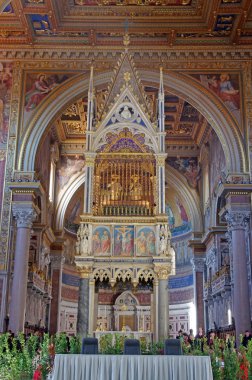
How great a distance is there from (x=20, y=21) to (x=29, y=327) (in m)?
12.2

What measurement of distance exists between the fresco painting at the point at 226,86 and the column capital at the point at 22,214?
28.1 ft

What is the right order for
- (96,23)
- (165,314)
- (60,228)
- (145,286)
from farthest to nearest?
(60,228) < (96,23) < (145,286) < (165,314)

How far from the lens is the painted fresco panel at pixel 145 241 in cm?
1632

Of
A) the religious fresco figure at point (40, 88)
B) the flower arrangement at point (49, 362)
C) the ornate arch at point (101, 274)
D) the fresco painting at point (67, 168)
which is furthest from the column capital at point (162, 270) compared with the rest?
the fresco painting at point (67, 168)

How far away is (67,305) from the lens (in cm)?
3142

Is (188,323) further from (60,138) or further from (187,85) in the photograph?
(187,85)

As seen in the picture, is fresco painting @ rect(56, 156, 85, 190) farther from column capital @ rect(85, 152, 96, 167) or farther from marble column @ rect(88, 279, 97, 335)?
marble column @ rect(88, 279, 97, 335)

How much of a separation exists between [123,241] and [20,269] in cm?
464

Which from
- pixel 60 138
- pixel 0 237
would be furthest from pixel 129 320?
pixel 60 138

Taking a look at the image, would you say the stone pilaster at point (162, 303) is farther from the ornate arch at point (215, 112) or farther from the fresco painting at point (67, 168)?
the fresco painting at point (67, 168)

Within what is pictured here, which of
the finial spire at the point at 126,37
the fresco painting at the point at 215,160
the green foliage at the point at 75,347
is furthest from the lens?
the fresco painting at the point at 215,160

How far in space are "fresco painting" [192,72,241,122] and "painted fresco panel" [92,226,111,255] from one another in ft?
25.7

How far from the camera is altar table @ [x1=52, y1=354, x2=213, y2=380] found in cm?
1037

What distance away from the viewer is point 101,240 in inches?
644
